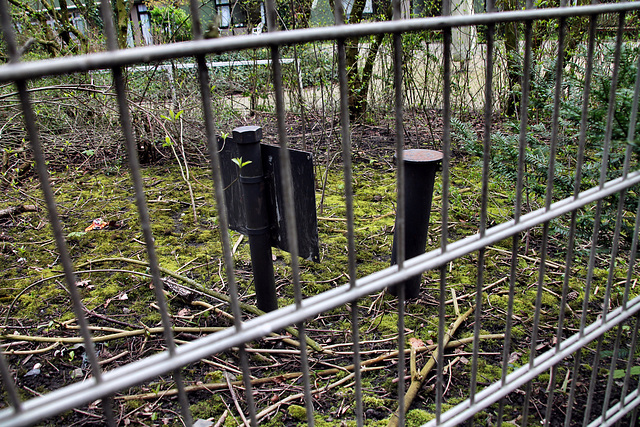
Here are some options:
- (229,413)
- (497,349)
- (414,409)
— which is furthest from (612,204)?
(229,413)

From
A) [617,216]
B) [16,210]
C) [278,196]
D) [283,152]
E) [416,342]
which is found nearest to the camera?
[283,152]

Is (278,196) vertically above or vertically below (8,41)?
below

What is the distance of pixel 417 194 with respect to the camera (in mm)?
2891

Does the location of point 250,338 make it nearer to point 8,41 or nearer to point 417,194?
point 8,41

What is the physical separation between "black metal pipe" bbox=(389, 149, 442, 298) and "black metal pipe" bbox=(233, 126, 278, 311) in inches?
33.0

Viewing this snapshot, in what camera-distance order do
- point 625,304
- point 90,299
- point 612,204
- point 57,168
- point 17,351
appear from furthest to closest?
point 57,168 → point 90,299 → point 17,351 → point 612,204 → point 625,304

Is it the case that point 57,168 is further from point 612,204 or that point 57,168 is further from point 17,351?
Result: point 612,204

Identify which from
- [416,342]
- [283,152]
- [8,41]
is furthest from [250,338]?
[416,342]

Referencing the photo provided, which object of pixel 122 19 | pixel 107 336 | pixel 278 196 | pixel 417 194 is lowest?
pixel 107 336

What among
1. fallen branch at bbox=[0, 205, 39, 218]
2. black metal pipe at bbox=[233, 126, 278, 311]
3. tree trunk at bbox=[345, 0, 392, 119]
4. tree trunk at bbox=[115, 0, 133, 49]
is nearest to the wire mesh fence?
black metal pipe at bbox=[233, 126, 278, 311]

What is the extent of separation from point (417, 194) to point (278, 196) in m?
0.87

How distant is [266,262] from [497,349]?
139cm

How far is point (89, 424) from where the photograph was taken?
7.15 ft

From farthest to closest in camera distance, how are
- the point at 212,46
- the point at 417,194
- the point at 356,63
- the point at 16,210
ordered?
the point at 356,63 → the point at 16,210 → the point at 417,194 → the point at 212,46
